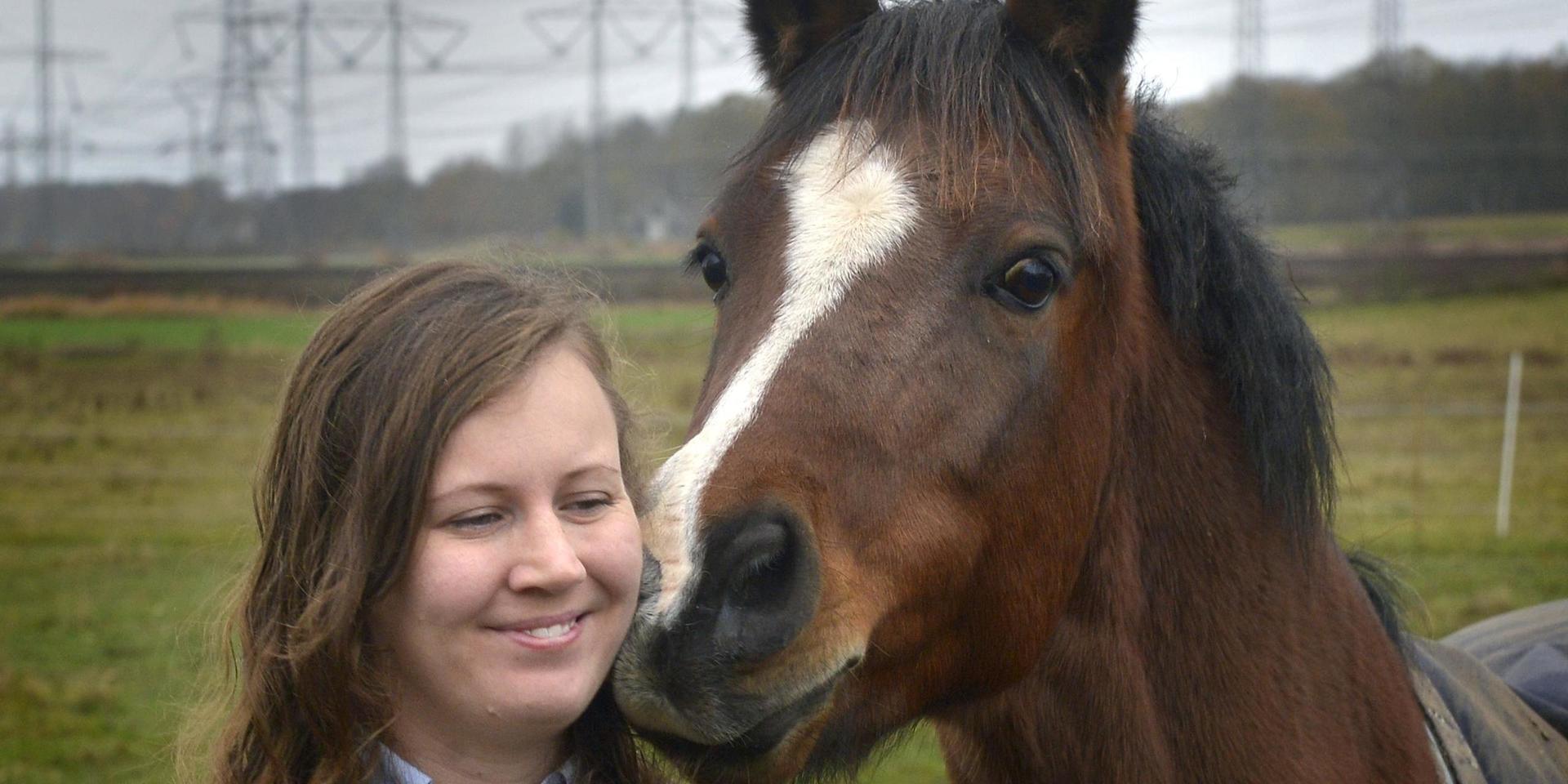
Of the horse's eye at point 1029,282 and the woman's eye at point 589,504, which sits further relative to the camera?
the horse's eye at point 1029,282

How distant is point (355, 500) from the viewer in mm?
1549

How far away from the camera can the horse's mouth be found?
166 centimetres

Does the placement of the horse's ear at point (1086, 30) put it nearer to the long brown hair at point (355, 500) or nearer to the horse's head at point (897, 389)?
the horse's head at point (897, 389)

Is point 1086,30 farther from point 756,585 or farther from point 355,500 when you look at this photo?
point 355,500

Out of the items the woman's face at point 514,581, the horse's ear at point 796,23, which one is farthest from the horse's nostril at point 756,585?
the horse's ear at point 796,23

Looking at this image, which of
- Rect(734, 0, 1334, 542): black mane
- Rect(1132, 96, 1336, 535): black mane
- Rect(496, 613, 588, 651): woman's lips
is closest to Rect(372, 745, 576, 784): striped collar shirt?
Rect(496, 613, 588, 651): woman's lips

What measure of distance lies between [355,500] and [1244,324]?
1519mm

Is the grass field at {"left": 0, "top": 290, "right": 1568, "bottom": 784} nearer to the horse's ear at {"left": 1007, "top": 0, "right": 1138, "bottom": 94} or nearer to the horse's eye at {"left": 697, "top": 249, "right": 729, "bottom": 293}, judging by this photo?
the horse's eye at {"left": 697, "top": 249, "right": 729, "bottom": 293}

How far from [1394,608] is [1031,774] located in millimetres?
916

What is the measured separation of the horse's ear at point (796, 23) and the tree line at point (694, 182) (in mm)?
11748

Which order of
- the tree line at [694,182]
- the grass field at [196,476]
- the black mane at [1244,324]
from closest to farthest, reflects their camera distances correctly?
the black mane at [1244,324], the grass field at [196,476], the tree line at [694,182]

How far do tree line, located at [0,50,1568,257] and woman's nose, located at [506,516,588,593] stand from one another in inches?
503

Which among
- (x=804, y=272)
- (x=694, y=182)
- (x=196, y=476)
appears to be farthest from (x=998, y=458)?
(x=694, y=182)

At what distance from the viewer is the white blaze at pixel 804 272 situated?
1.59 metres
